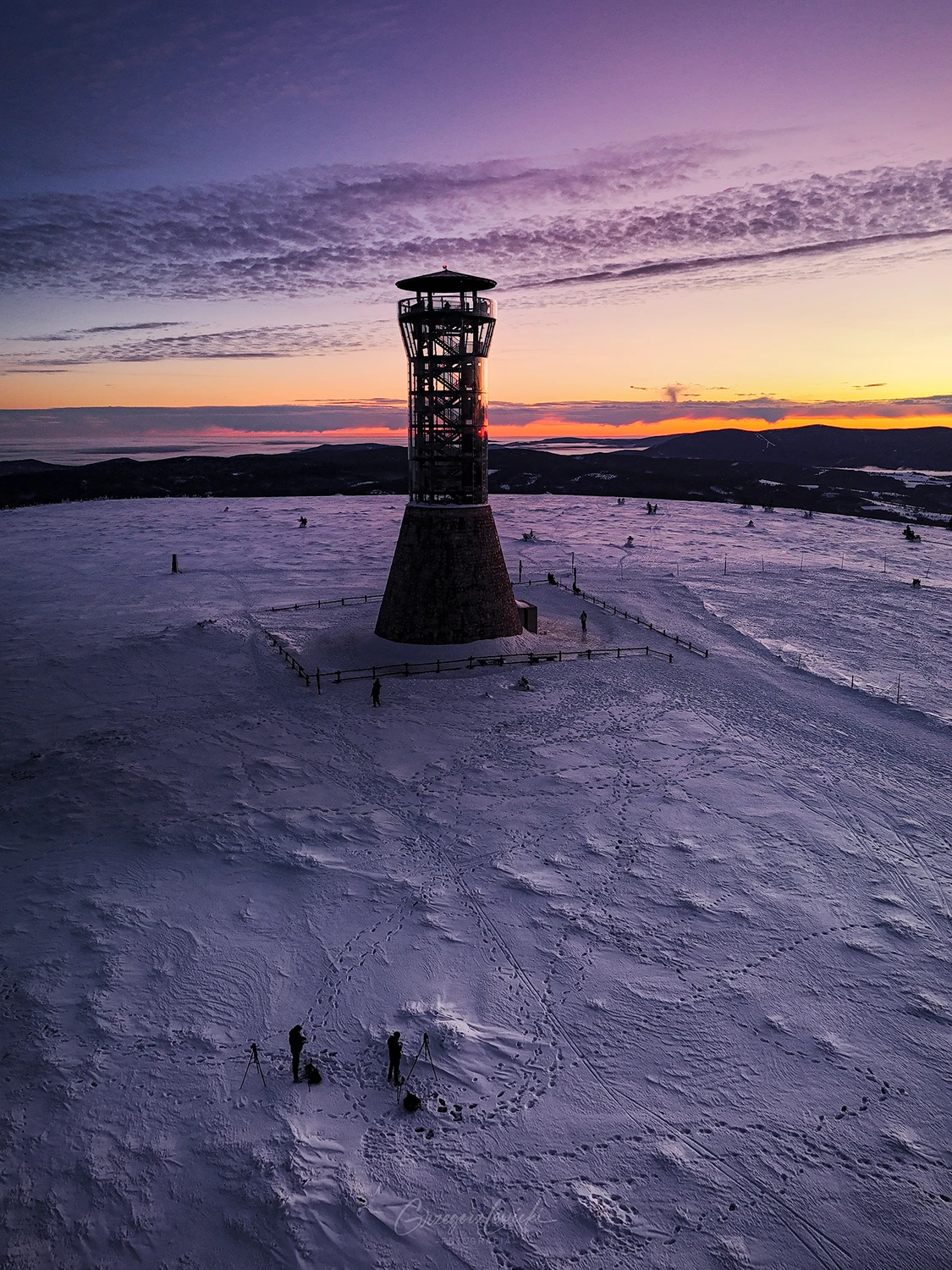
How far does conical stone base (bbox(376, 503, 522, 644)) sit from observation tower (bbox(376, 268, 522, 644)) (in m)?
0.04

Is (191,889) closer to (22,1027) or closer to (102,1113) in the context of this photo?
(22,1027)

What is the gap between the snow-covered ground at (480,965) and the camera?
9430 mm

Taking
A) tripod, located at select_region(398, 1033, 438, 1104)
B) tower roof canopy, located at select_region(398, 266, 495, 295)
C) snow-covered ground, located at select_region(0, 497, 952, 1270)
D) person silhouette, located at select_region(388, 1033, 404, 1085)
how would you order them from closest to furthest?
1. snow-covered ground, located at select_region(0, 497, 952, 1270)
2. person silhouette, located at select_region(388, 1033, 404, 1085)
3. tripod, located at select_region(398, 1033, 438, 1104)
4. tower roof canopy, located at select_region(398, 266, 495, 295)

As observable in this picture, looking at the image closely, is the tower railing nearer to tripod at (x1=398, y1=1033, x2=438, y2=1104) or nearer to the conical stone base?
the conical stone base

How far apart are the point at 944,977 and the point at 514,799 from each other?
10130 mm

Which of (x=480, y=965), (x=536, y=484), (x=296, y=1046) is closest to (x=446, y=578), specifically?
(x=480, y=965)

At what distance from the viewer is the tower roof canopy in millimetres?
28094

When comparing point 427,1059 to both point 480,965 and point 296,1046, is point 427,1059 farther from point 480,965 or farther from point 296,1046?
point 480,965

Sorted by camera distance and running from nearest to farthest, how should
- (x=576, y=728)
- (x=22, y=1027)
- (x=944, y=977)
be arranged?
(x=22, y=1027), (x=944, y=977), (x=576, y=728)

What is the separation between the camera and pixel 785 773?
21516 mm

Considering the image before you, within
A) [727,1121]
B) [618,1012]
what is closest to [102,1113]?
[618,1012]

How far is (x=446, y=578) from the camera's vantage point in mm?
30656

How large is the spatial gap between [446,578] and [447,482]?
4.04 meters

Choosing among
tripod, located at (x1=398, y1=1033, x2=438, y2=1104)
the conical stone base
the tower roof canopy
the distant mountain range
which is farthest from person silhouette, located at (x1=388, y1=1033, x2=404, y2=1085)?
the distant mountain range
